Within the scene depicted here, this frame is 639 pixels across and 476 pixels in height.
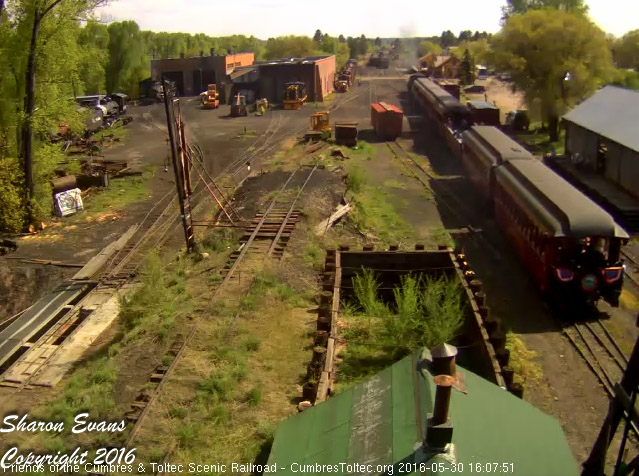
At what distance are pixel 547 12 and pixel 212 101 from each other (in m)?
27.7

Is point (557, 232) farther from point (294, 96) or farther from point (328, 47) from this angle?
point (328, 47)

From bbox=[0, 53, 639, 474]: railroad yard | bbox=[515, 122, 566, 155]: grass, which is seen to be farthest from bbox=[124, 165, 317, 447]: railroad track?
bbox=[515, 122, 566, 155]: grass

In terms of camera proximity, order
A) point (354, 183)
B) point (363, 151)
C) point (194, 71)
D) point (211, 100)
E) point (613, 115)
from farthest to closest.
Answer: point (194, 71) → point (211, 100) → point (363, 151) → point (613, 115) → point (354, 183)

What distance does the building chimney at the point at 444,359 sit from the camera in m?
4.99

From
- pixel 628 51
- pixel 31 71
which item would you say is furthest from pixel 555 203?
pixel 628 51

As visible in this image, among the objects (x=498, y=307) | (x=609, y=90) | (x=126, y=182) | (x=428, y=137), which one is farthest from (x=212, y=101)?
(x=498, y=307)

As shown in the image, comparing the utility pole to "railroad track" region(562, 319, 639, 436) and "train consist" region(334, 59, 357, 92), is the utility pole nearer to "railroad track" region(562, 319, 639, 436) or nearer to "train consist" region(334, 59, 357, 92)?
"railroad track" region(562, 319, 639, 436)

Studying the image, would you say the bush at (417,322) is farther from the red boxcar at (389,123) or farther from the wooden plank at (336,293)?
the red boxcar at (389,123)

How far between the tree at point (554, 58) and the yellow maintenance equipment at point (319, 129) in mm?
11062

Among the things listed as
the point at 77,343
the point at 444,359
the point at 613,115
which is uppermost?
the point at 613,115

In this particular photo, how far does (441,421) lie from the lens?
4.50 meters

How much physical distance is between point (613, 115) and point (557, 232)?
14321 mm

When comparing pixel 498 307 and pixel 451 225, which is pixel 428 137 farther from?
pixel 498 307

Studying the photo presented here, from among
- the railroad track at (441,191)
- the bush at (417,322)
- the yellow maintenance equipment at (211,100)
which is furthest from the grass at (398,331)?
the yellow maintenance equipment at (211,100)
